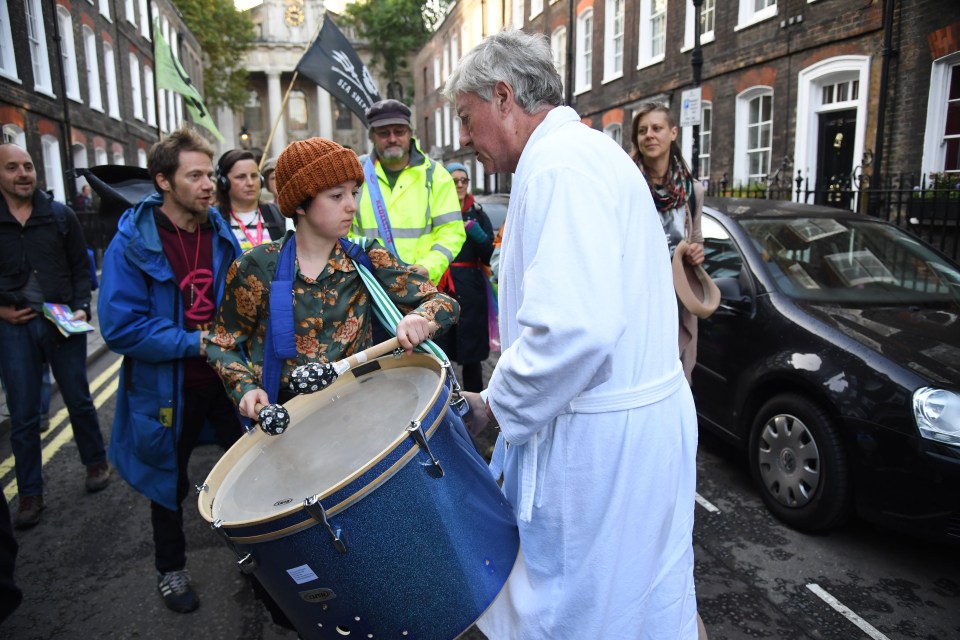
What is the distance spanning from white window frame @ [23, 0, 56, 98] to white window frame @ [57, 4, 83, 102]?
74cm

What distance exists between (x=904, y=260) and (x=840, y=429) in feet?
5.28

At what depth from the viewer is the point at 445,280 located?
183 inches

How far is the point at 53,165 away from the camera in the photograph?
17734 millimetres

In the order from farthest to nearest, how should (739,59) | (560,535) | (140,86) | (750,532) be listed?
1. (140,86)
2. (739,59)
3. (750,532)
4. (560,535)

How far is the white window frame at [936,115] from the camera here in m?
9.96

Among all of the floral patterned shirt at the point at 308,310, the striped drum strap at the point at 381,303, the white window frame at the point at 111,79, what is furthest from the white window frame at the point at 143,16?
the striped drum strap at the point at 381,303

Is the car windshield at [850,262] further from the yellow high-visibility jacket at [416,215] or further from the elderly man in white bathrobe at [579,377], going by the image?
the elderly man in white bathrobe at [579,377]

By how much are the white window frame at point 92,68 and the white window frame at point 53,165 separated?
3.22 m

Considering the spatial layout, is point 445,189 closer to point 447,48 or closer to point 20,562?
point 20,562

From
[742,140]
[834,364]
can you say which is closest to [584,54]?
[742,140]

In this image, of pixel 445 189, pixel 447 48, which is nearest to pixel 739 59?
pixel 445 189

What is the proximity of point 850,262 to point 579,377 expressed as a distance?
3573mm

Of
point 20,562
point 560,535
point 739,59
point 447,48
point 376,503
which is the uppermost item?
point 447,48

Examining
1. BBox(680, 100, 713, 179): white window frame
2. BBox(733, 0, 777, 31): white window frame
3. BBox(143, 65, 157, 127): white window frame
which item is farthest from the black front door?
BBox(143, 65, 157, 127): white window frame
